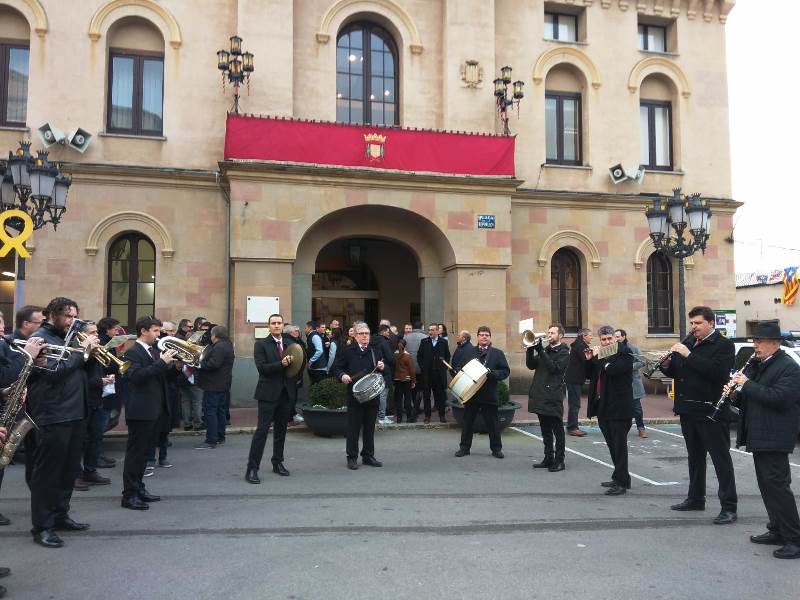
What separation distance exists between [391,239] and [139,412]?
10054mm

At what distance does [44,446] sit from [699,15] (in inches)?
787

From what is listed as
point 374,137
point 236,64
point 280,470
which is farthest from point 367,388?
point 236,64

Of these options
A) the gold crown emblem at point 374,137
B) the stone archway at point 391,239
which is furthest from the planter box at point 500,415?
the gold crown emblem at point 374,137

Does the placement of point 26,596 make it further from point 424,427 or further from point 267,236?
point 267,236

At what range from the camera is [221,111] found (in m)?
15.0

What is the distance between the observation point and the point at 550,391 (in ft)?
27.9

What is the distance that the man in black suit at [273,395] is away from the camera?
7.75 metres

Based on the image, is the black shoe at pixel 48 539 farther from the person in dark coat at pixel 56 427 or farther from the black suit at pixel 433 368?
the black suit at pixel 433 368

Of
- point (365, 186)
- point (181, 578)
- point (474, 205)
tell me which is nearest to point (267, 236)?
point (365, 186)

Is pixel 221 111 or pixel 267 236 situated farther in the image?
pixel 221 111

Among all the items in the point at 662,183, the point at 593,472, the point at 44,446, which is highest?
the point at 662,183

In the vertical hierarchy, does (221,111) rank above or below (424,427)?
above

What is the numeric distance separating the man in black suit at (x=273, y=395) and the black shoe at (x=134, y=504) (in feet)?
4.76

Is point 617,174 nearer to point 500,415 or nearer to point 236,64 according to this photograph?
point 500,415
